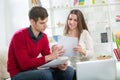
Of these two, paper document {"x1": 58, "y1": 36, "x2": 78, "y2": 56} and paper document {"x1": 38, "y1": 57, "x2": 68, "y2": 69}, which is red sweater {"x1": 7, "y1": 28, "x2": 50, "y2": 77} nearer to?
paper document {"x1": 38, "y1": 57, "x2": 68, "y2": 69}

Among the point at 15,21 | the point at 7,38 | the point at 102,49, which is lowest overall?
the point at 102,49

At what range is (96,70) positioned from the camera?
68.4 inches

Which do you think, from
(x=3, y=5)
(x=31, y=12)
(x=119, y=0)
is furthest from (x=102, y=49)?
(x=31, y=12)

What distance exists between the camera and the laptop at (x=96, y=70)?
171 cm

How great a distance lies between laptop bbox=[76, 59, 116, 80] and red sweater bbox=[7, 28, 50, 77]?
302mm

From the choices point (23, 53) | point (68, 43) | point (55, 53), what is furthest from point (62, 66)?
point (23, 53)

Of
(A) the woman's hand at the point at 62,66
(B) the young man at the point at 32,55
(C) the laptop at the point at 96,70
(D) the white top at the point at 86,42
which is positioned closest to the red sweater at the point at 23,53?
(B) the young man at the point at 32,55

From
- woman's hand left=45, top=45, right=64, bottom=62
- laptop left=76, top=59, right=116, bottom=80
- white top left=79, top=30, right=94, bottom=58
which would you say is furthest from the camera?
white top left=79, top=30, right=94, bottom=58

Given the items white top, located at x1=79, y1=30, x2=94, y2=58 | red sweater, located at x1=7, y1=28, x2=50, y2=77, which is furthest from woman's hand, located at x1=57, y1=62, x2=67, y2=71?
white top, located at x1=79, y1=30, x2=94, y2=58

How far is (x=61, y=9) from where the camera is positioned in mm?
3553

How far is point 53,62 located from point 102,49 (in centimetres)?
178

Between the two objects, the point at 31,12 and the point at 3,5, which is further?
the point at 3,5

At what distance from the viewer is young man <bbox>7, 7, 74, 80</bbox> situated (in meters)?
1.75

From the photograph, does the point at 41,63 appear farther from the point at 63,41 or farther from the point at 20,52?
the point at 63,41
